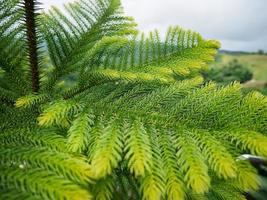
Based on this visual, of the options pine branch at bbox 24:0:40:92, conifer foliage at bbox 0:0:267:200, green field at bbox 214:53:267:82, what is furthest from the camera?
green field at bbox 214:53:267:82

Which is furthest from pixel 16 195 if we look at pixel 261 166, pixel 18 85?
pixel 261 166

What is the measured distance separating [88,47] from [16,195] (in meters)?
0.99

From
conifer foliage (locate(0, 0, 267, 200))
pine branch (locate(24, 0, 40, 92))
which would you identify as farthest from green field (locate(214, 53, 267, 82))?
pine branch (locate(24, 0, 40, 92))

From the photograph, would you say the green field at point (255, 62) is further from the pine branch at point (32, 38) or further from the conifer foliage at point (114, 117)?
the pine branch at point (32, 38)

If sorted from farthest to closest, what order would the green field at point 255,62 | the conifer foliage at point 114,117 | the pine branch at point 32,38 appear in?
the green field at point 255,62 < the pine branch at point 32,38 < the conifer foliage at point 114,117

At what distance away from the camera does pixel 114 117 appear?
4.40 ft

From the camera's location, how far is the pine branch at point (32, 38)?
1.60 meters

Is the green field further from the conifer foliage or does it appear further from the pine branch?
the pine branch

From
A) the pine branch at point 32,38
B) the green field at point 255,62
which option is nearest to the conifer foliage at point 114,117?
the pine branch at point 32,38

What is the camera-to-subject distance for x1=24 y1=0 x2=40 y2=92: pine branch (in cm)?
160

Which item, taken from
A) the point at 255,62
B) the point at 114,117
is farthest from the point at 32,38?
the point at 255,62

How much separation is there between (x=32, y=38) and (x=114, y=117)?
0.59m

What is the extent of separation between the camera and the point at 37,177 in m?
1.00

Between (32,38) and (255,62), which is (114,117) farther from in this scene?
(255,62)
